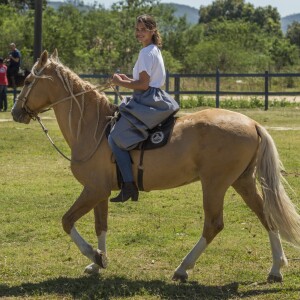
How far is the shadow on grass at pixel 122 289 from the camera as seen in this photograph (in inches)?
282

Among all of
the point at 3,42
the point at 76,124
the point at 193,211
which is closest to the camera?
the point at 76,124

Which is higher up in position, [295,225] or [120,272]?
[295,225]

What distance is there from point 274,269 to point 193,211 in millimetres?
3445

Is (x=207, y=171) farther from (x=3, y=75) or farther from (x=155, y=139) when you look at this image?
(x=3, y=75)

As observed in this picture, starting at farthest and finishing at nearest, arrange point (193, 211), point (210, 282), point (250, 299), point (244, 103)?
point (244, 103) < point (193, 211) < point (210, 282) < point (250, 299)

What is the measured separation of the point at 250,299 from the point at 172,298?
27.0 inches

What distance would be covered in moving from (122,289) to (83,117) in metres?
1.89

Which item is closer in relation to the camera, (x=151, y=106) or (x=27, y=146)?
(x=151, y=106)

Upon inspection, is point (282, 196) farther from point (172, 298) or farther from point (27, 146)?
point (27, 146)

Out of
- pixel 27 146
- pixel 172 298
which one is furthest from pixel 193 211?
pixel 27 146

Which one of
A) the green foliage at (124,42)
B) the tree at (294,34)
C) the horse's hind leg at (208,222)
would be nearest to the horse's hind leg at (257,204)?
the horse's hind leg at (208,222)

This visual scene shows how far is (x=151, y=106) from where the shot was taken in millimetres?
7762

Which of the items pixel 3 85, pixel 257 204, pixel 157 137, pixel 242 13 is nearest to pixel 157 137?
pixel 157 137

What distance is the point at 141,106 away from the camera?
25.5ft
